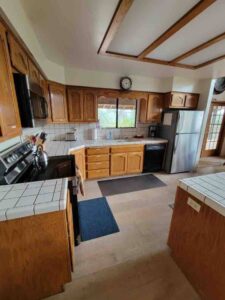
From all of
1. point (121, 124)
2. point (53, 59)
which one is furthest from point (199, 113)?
point (53, 59)

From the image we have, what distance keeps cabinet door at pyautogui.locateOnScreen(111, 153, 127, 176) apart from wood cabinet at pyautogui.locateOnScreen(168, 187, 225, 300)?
6.47ft

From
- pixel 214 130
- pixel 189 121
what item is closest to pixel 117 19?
pixel 189 121

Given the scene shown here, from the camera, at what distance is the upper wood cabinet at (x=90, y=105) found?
317 centimetres

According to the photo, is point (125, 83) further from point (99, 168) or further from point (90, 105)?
point (99, 168)

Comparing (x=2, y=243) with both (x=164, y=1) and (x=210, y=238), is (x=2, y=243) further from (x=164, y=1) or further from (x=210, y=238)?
(x=164, y=1)

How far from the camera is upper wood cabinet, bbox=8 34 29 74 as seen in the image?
116 cm

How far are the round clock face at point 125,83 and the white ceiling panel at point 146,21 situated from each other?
1.25 meters

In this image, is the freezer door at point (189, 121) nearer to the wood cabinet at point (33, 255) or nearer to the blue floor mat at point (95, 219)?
the blue floor mat at point (95, 219)

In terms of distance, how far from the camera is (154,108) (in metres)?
3.73

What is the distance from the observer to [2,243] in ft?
2.86

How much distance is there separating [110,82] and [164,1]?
2.18 metres

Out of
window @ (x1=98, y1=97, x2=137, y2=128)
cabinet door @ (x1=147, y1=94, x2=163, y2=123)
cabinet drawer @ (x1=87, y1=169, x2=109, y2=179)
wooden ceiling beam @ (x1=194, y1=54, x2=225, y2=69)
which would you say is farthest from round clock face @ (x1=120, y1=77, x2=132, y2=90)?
cabinet drawer @ (x1=87, y1=169, x2=109, y2=179)

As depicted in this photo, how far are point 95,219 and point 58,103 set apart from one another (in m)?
2.33

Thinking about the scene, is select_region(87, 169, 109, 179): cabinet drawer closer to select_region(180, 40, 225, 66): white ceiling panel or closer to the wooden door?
select_region(180, 40, 225, 66): white ceiling panel
